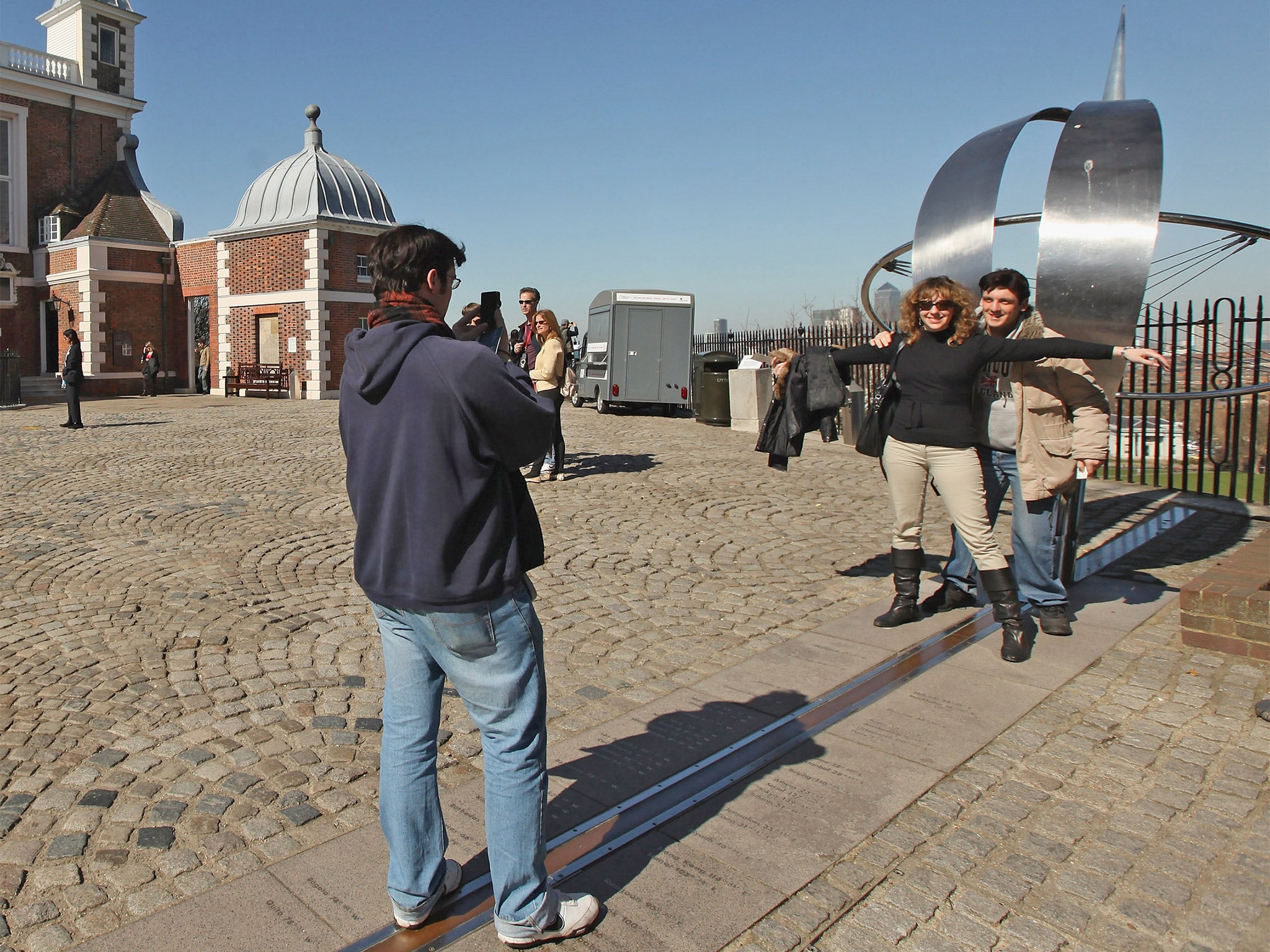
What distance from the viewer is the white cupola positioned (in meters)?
32.3

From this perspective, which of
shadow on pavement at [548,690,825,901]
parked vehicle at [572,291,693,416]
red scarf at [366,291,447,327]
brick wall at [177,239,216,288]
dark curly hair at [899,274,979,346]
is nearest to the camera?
red scarf at [366,291,447,327]

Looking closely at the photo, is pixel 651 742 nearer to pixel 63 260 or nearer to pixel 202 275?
pixel 202 275

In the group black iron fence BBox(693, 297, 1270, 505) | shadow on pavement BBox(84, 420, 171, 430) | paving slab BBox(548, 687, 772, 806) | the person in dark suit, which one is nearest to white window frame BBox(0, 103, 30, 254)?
shadow on pavement BBox(84, 420, 171, 430)

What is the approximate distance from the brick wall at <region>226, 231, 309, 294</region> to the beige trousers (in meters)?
26.5

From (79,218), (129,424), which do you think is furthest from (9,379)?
(79,218)

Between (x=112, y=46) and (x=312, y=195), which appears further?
(x=112, y=46)

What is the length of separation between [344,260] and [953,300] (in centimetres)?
2647

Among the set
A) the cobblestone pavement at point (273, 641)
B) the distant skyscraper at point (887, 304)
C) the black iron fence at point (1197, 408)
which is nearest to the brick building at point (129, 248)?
the distant skyscraper at point (887, 304)

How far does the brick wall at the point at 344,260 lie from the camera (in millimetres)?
28312

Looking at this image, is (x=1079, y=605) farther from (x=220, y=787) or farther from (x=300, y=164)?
(x=300, y=164)

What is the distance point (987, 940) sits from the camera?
8.14 feet

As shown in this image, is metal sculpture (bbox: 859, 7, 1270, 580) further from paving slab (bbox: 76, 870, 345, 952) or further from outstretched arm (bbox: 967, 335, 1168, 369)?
paving slab (bbox: 76, 870, 345, 952)

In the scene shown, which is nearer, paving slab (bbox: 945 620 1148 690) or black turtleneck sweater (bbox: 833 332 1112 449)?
paving slab (bbox: 945 620 1148 690)

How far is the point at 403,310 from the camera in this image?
2320 millimetres
